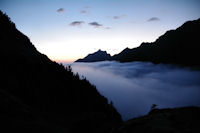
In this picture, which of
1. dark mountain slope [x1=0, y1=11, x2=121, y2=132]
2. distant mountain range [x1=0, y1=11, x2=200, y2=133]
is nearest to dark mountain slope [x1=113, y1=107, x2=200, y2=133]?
distant mountain range [x1=0, y1=11, x2=200, y2=133]

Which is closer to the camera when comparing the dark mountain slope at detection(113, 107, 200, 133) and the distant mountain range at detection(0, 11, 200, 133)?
the dark mountain slope at detection(113, 107, 200, 133)

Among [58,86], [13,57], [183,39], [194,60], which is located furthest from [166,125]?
[183,39]

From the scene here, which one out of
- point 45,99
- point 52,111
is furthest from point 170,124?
point 45,99

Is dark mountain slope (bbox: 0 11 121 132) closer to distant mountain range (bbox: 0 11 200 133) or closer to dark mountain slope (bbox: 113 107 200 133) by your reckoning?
distant mountain range (bbox: 0 11 200 133)

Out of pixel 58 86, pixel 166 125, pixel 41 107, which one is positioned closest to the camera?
pixel 166 125

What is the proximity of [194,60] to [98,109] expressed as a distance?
217 meters

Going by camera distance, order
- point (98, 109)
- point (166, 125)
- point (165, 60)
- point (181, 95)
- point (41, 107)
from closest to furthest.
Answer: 1. point (166, 125)
2. point (41, 107)
3. point (98, 109)
4. point (181, 95)
5. point (165, 60)

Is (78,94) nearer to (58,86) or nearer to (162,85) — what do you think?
(58,86)

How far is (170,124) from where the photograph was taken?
364 cm

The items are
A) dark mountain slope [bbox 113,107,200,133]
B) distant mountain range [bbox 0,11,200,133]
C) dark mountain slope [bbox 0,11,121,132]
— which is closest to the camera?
dark mountain slope [bbox 113,107,200,133]

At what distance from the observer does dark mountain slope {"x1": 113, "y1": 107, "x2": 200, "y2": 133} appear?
11.1 ft

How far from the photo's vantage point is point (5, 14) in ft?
66.0

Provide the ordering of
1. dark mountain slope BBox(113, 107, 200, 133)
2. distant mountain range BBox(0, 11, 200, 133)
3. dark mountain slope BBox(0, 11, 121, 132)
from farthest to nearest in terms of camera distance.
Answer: dark mountain slope BBox(0, 11, 121, 132) < distant mountain range BBox(0, 11, 200, 133) < dark mountain slope BBox(113, 107, 200, 133)

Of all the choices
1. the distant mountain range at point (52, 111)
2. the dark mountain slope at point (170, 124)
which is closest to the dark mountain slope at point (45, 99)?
the distant mountain range at point (52, 111)
